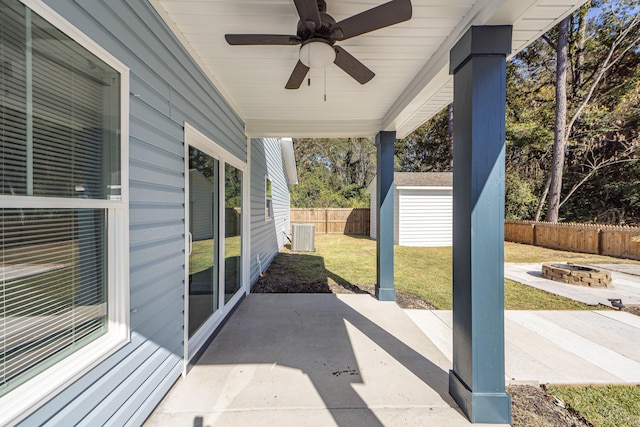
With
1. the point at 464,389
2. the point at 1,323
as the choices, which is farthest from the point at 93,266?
the point at 464,389

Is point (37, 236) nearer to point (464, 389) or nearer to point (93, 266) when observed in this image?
point (93, 266)

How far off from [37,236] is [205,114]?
2071 millimetres

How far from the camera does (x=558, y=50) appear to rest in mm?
11070

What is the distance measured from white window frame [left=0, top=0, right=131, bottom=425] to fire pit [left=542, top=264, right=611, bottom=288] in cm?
710

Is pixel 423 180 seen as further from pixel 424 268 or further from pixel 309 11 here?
pixel 309 11

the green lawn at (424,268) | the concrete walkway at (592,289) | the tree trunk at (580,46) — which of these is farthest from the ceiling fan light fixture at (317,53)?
the tree trunk at (580,46)

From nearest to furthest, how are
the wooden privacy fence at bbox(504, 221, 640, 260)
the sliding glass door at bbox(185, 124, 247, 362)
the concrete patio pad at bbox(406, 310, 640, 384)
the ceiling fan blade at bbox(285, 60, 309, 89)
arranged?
1. the ceiling fan blade at bbox(285, 60, 309, 89)
2. the concrete patio pad at bbox(406, 310, 640, 384)
3. the sliding glass door at bbox(185, 124, 247, 362)
4. the wooden privacy fence at bbox(504, 221, 640, 260)

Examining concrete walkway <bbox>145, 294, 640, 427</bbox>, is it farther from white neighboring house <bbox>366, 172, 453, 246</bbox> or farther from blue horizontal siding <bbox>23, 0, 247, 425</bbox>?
white neighboring house <bbox>366, 172, 453, 246</bbox>

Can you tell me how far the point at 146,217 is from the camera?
190cm

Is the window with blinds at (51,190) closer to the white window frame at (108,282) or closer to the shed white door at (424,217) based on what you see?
the white window frame at (108,282)

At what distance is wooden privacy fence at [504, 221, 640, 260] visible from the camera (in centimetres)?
815

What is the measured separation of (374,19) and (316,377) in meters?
2.73

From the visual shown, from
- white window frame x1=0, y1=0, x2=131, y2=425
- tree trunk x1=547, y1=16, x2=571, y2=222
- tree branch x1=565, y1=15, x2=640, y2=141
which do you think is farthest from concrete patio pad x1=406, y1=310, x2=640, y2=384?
tree branch x1=565, y1=15, x2=640, y2=141

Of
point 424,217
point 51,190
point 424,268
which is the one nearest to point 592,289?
point 424,268
